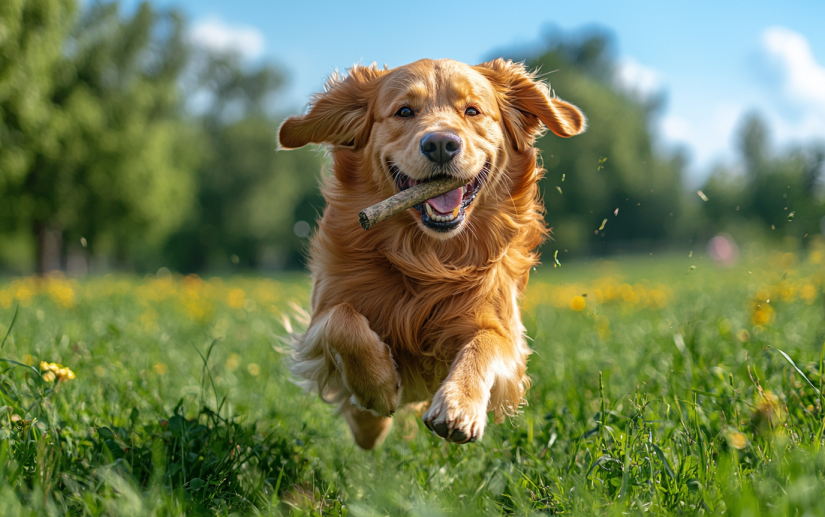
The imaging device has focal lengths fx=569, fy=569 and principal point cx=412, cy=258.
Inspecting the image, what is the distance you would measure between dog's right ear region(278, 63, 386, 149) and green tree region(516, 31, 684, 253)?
19.2 meters

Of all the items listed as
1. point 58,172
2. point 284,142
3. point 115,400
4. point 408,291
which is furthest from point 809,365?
point 58,172

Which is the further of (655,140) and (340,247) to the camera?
(655,140)

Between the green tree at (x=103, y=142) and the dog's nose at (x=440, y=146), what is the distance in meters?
14.5

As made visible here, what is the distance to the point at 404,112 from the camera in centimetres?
273

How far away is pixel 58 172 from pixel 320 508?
17.7 metres

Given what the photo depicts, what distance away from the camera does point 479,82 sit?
2850 mm

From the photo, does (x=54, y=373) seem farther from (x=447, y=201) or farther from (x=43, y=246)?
(x=43, y=246)

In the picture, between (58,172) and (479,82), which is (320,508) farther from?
(58,172)

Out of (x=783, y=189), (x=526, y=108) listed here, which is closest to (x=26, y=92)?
(x=526, y=108)

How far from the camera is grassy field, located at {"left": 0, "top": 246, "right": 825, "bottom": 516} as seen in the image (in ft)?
5.71

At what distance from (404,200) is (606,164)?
28.0 metres

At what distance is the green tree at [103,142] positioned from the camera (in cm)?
1580

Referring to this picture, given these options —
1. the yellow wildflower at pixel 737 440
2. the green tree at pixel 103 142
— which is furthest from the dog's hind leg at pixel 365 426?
the green tree at pixel 103 142

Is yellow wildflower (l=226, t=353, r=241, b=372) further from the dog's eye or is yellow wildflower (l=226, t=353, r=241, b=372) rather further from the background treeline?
the dog's eye
